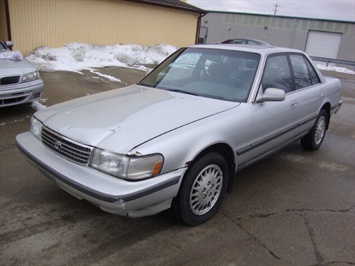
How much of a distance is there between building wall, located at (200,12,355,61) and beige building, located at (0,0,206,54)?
18.3 m

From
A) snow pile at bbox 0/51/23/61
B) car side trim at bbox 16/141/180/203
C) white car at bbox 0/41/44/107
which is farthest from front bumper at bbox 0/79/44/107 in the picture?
car side trim at bbox 16/141/180/203

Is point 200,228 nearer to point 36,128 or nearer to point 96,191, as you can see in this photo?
point 96,191

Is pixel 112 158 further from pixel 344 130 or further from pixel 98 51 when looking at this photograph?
pixel 98 51

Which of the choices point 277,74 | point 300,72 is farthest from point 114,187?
point 300,72

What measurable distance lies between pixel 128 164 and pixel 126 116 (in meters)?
0.66

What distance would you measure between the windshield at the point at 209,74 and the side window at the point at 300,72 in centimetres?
94

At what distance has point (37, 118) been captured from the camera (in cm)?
335

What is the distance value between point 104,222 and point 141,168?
2.96ft

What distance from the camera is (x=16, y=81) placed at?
5906 millimetres

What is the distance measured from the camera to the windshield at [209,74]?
12.0 feet

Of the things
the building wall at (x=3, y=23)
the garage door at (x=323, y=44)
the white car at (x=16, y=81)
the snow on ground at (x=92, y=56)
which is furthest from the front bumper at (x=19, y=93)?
the garage door at (x=323, y=44)

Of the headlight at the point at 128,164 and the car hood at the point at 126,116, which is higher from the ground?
the car hood at the point at 126,116

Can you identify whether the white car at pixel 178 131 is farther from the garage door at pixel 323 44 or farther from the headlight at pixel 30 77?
the garage door at pixel 323 44

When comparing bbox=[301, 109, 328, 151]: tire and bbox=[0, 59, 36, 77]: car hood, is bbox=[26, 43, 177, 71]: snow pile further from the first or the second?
bbox=[301, 109, 328, 151]: tire
